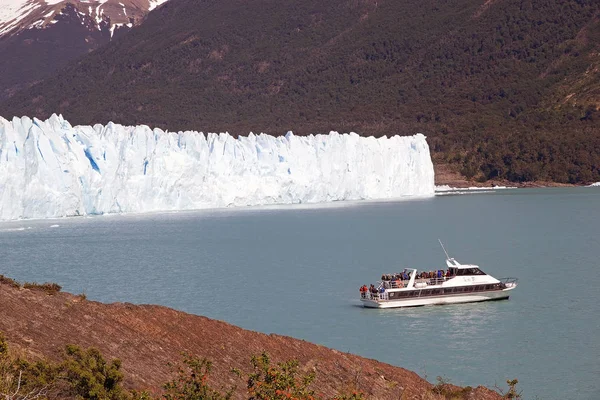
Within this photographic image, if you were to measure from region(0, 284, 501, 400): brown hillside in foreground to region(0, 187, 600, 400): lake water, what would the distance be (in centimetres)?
426

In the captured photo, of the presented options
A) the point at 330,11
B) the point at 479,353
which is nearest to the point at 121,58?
the point at 330,11

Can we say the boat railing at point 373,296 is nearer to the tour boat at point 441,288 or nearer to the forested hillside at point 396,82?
the tour boat at point 441,288

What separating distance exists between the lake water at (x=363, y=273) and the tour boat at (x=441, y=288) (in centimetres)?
49

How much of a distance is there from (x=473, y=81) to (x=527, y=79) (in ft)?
31.1

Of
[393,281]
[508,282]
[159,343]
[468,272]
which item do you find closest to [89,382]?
[159,343]

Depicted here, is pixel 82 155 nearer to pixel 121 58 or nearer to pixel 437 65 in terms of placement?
pixel 437 65

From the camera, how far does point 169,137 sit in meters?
75.3

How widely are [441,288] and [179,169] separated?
42680 mm

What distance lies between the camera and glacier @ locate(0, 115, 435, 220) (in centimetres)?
6506

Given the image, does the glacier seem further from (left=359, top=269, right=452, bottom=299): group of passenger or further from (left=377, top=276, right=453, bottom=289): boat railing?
(left=377, top=276, right=453, bottom=289): boat railing

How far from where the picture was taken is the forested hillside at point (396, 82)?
450 ft

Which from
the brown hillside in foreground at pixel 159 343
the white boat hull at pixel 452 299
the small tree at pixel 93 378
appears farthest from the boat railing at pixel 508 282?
the small tree at pixel 93 378

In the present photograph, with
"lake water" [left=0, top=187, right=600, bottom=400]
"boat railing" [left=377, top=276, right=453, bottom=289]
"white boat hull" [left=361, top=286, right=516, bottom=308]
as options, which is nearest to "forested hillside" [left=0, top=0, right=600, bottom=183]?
"lake water" [left=0, top=187, right=600, bottom=400]

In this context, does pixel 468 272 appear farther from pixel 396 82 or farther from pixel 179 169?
pixel 396 82
